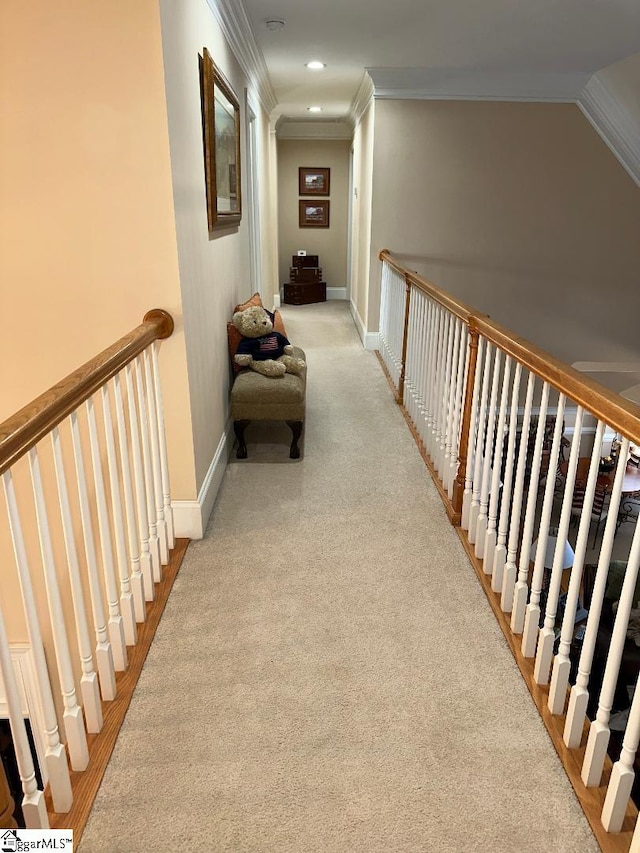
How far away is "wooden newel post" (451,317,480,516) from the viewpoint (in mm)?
2631

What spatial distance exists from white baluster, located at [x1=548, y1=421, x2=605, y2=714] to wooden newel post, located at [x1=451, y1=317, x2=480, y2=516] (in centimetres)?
105

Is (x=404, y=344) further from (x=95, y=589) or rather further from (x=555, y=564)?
(x=95, y=589)

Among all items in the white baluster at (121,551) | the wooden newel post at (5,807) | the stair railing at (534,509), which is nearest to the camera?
the wooden newel post at (5,807)

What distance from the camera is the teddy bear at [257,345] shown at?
372 centimetres

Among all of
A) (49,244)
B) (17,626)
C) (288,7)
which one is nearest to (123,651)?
(17,626)

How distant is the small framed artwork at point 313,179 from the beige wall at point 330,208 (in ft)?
0.20

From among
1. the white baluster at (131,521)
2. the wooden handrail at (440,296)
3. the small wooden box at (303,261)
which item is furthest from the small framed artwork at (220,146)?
the small wooden box at (303,261)

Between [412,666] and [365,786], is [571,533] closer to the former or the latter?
[412,666]

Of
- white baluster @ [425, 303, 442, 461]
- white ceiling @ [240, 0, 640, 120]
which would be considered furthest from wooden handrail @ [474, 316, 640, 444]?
white ceiling @ [240, 0, 640, 120]

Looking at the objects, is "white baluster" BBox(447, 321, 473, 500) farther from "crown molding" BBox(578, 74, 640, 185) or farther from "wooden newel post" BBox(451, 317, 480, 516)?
"crown molding" BBox(578, 74, 640, 185)

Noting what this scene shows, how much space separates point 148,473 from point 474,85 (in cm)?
488

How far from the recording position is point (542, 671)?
186 cm

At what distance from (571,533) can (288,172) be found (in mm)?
6449

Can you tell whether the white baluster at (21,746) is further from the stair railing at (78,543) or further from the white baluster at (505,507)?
the white baluster at (505,507)
